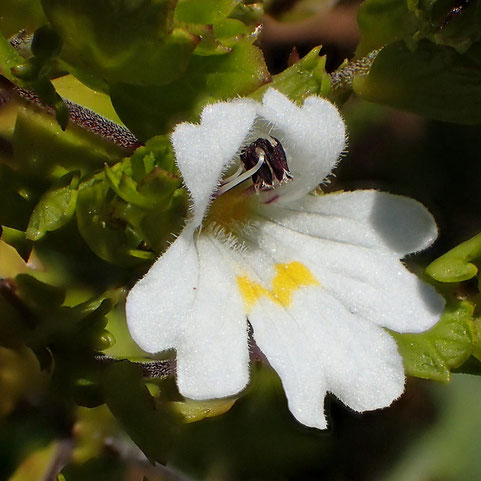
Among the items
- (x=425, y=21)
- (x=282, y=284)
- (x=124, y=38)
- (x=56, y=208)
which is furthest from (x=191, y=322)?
(x=425, y=21)

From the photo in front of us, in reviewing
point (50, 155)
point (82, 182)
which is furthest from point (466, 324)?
point (50, 155)

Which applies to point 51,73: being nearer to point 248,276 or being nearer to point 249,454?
point 248,276

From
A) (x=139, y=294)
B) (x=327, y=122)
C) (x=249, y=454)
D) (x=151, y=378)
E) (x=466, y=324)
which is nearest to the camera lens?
(x=139, y=294)

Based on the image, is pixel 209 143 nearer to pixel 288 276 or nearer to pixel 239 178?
pixel 239 178

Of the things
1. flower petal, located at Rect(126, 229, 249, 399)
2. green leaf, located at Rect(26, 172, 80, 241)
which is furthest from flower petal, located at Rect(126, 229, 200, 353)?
green leaf, located at Rect(26, 172, 80, 241)

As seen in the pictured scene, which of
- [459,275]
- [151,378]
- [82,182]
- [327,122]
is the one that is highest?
[327,122]

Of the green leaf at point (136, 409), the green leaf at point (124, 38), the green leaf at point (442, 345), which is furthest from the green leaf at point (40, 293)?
the green leaf at point (442, 345)

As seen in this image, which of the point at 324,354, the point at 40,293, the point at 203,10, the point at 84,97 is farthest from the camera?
the point at 84,97
